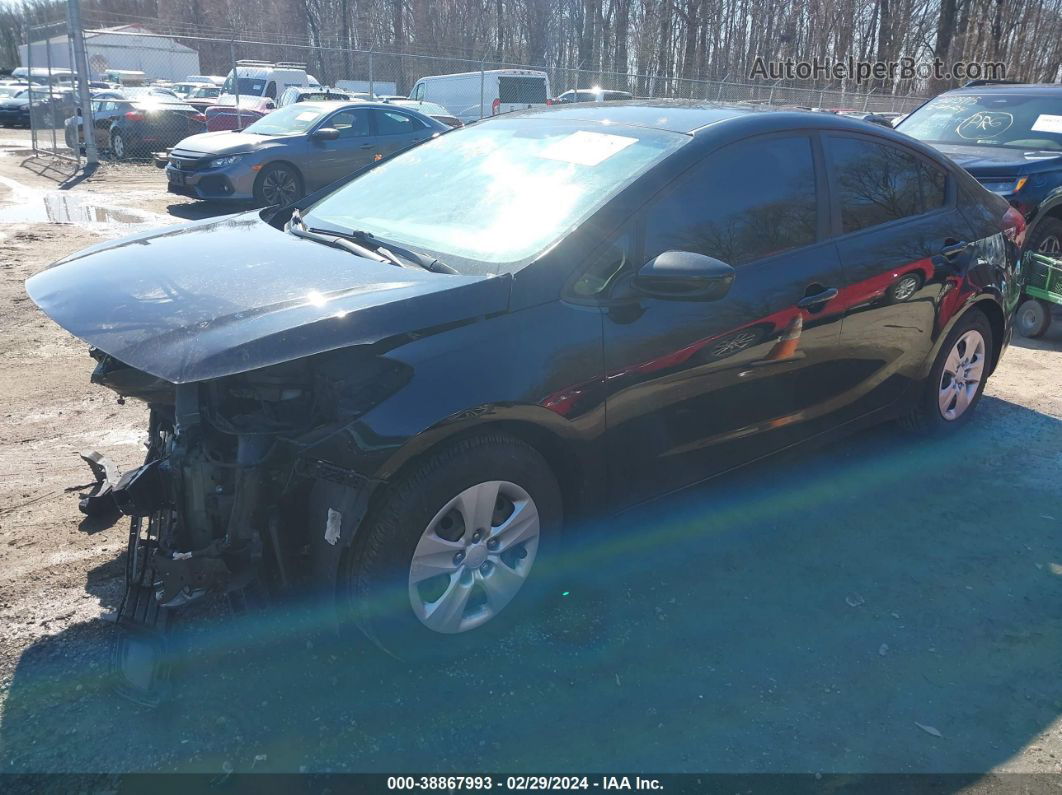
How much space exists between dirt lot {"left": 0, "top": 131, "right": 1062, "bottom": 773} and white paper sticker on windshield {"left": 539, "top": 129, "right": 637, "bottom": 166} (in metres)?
1.50

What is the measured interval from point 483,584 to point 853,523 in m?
2.01

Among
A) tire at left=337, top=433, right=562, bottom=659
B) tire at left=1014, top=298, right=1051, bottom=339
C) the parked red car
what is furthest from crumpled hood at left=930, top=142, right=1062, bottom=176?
the parked red car

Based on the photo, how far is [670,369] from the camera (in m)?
3.02

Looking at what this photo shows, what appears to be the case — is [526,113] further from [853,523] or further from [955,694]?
[955,694]

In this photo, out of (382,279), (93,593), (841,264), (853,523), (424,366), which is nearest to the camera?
(424,366)

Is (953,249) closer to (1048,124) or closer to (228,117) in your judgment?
(1048,124)

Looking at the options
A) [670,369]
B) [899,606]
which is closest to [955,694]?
[899,606]

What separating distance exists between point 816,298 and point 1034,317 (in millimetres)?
4775

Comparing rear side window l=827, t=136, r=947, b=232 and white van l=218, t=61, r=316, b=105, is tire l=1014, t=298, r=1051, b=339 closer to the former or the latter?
rear side window l=827, t=136, r=947, b=232

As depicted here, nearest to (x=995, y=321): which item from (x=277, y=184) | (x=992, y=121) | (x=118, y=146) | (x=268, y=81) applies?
(x=992, y=121)

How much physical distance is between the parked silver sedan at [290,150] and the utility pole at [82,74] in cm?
415

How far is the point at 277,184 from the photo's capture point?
11.8 meters

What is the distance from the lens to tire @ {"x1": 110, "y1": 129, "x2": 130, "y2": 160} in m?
18.4

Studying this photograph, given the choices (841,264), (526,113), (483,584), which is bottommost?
(483,584)
